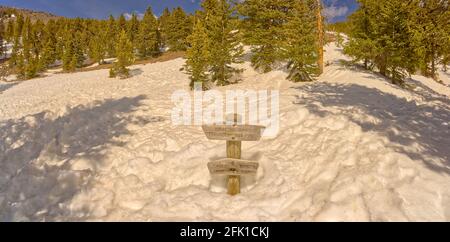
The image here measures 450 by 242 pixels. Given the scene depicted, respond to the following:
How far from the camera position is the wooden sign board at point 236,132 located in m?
6.66

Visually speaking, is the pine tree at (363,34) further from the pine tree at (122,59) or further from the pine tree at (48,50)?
the pine tree at (48,50)

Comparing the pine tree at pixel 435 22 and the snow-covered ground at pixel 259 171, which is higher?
the pine tree at pixel 435 22

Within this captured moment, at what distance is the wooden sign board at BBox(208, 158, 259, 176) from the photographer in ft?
22.0

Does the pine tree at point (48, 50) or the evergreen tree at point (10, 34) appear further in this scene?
the evergreen tree at point (10, 34)

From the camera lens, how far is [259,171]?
7648 mm

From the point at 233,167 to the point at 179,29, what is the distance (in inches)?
2149

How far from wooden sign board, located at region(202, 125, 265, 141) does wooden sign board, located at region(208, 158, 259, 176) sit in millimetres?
484

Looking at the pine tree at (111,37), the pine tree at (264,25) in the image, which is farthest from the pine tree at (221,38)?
the pine tree at (111,37)

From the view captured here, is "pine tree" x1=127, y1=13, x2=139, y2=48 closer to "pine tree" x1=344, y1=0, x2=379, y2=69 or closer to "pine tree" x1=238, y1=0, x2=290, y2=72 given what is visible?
"pine tree" x1=238, y1=0, x2=290, y2=72

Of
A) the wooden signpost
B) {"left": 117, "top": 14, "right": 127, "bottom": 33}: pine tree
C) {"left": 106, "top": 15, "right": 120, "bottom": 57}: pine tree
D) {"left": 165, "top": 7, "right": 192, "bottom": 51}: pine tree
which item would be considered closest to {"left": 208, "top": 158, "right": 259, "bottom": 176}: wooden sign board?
the wooden signpost

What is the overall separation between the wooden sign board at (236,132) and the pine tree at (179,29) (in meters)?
52.2

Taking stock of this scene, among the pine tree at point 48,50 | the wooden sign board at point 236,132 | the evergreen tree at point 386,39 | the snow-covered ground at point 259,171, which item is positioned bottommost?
the snow-covered ground at point 259,171
